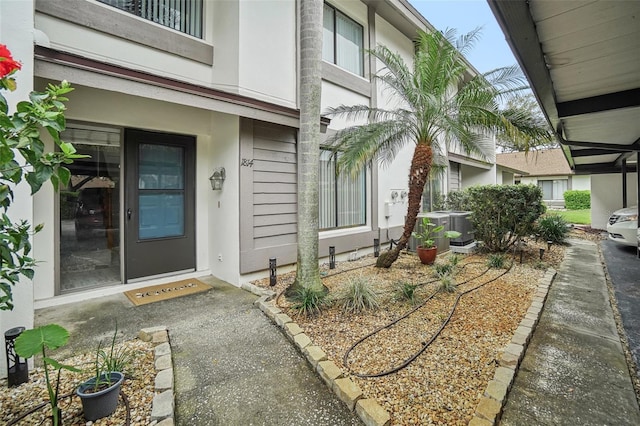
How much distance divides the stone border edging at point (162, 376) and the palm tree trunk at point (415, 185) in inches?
165

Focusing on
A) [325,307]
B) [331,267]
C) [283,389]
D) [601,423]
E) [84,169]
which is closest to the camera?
[601,423]

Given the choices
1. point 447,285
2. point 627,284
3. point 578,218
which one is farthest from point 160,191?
point 578,218

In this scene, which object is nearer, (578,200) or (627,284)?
(627,284)

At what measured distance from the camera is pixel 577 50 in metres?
2.72

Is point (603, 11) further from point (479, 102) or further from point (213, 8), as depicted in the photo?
point (213, 8)

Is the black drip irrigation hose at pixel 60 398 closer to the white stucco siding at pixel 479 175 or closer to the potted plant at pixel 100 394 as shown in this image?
the potted plant at pixel 100 394

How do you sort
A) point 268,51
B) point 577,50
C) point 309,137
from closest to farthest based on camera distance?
point 577,50 < point 309,137 < point 268,51

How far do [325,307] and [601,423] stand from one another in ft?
8.87

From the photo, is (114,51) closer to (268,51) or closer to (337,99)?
(268,51)

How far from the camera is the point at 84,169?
15.9 feet

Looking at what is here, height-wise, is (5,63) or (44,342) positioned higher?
(5,63)

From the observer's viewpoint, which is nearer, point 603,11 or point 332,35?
point 603,11

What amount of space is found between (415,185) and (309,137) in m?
2.74

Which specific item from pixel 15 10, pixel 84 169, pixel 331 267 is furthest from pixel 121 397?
pixel 331 267
